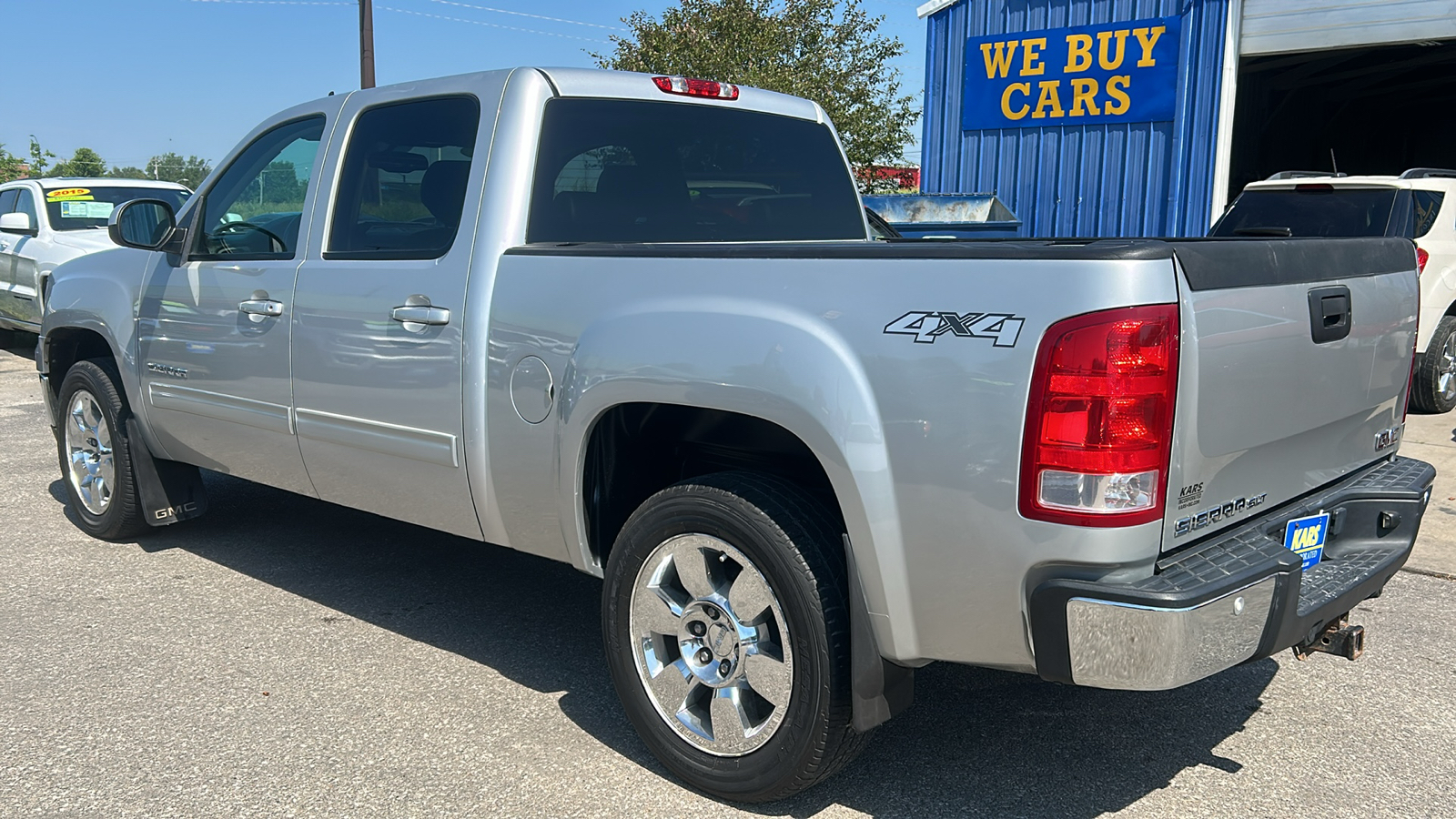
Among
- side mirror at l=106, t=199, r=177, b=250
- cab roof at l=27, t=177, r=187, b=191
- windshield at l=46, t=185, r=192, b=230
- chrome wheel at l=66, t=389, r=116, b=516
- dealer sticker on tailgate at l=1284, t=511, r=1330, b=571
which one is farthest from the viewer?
cab roof at l=27, t=177, r=187, b=191

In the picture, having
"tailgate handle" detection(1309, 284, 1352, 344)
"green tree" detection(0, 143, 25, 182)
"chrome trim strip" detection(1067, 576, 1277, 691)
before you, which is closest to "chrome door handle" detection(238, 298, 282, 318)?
"chrome trim strip" detection(1067, 576, 1277, 691)

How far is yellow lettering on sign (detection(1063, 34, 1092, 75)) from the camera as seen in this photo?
12.8 m

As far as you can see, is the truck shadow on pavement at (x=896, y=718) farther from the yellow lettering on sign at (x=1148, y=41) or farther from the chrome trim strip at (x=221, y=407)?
the yellow lettering on sign at (x=1148, y=41)

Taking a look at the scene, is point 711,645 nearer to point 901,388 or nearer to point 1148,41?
point 901,388

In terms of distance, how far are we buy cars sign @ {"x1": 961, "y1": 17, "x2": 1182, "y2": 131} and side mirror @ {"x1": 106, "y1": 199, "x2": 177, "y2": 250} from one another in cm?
1027

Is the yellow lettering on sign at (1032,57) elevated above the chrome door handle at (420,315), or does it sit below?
above

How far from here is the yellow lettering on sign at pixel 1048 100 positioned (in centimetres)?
1308

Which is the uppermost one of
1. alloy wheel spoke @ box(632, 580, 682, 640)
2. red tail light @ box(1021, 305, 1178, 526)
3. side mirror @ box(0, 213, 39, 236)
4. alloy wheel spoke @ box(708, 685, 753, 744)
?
side mirror @ box(0, 213, 39, 236)

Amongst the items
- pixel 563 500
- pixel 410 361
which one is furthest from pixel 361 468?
pixel 563 500

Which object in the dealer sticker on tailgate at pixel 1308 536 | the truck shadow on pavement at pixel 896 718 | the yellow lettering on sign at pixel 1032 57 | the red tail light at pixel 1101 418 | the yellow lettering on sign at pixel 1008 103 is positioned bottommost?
the truck shadow on pavement at pixel 896 718

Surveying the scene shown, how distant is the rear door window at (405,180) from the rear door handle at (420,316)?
17cm

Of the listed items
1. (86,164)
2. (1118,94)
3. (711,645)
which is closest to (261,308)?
(711,645)

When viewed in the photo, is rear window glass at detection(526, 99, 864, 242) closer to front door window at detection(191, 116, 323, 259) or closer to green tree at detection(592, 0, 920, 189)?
front door window at detection(191, 116, 323, 259)

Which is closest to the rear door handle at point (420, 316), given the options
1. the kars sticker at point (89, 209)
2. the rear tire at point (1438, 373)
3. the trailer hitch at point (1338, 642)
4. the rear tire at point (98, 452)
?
the rear tire at point (98, 452)
